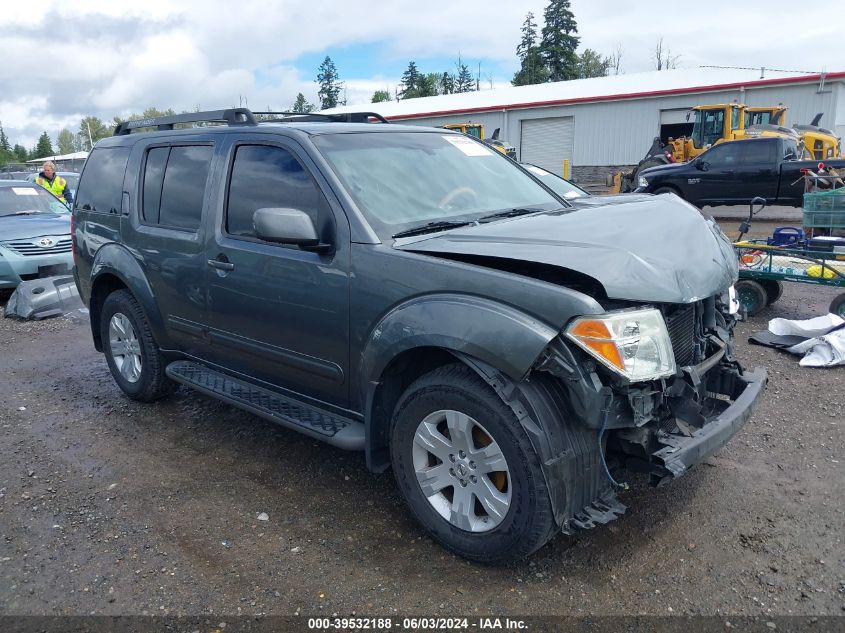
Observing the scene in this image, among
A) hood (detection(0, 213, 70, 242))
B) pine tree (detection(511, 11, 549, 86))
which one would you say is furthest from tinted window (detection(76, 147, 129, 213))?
pine tree (detection(511, 11, 549, 86))

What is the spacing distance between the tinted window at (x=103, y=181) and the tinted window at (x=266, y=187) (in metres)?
1.48

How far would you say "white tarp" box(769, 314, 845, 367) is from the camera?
18.2 ft

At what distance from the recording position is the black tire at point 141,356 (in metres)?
4.94

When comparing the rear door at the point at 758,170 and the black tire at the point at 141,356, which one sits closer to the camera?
the black tire at the point at 141,356

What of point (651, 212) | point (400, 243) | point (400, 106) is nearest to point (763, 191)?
point (651, 212)

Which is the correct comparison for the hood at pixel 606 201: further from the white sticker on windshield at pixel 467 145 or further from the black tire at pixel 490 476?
the black tire at pixel 490 476

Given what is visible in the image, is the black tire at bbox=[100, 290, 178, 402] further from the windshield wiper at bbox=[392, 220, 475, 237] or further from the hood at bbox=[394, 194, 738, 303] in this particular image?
the hood at bbox=[394, 194, 738, 303]

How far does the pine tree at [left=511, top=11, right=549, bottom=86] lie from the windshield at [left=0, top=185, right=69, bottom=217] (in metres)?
58.8

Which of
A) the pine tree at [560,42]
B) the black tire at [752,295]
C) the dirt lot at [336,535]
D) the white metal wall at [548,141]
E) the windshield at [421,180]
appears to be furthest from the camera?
the pine tree at [560,42]

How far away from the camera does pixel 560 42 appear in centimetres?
6450

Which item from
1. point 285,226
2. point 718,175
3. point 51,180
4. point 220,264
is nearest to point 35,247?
point 51,180

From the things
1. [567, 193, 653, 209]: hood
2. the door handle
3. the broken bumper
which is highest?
[567, 193, 653, 209]: hood

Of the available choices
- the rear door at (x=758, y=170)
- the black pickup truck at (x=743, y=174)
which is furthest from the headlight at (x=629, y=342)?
the rear door at (x=758, y=170)

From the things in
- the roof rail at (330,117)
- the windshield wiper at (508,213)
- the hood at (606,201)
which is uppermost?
the roof rail at (330,117)
